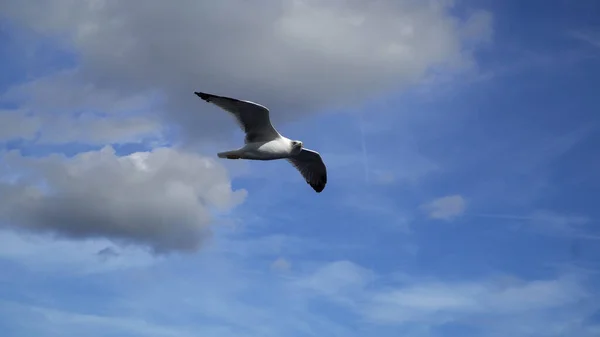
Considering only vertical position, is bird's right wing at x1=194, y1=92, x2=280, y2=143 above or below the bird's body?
above

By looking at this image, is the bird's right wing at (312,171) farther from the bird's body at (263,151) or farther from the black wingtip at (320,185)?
the bird's body at (263,151)

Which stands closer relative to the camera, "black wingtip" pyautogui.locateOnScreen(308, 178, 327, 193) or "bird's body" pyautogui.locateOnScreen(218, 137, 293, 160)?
"bird's body" pyautogui.locateOnScreen(218, 137, 293, 160)

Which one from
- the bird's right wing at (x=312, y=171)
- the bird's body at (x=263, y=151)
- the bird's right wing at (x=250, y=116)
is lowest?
the bird's body at (x=263, y=151)

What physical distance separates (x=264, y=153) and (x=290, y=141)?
5.24 ft

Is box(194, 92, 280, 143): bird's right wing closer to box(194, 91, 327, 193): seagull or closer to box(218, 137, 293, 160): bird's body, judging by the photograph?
box(194, 91, 327, 193): seagull

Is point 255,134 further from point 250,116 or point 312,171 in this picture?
point 312,171

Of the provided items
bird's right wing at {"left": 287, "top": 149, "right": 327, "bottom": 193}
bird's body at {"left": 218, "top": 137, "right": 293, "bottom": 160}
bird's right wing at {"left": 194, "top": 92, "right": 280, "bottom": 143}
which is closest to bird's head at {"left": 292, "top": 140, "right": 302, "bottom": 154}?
bird's body at {"left": 218, "top": 137, "right": 293, "bottom": 160}

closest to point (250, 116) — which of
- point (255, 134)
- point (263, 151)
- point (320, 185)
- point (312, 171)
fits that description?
point (255, 134)

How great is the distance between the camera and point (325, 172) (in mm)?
31344

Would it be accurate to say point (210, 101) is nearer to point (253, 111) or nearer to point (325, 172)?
point (253, 111)

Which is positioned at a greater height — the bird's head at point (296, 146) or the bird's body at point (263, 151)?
the bird's head at point (296, 146)

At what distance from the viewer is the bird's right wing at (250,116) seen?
24.5 meters

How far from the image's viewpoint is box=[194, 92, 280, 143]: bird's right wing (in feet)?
80.5

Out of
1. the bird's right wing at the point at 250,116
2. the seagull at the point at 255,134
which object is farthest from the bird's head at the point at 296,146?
the bird's right wing at the point at 250,116
